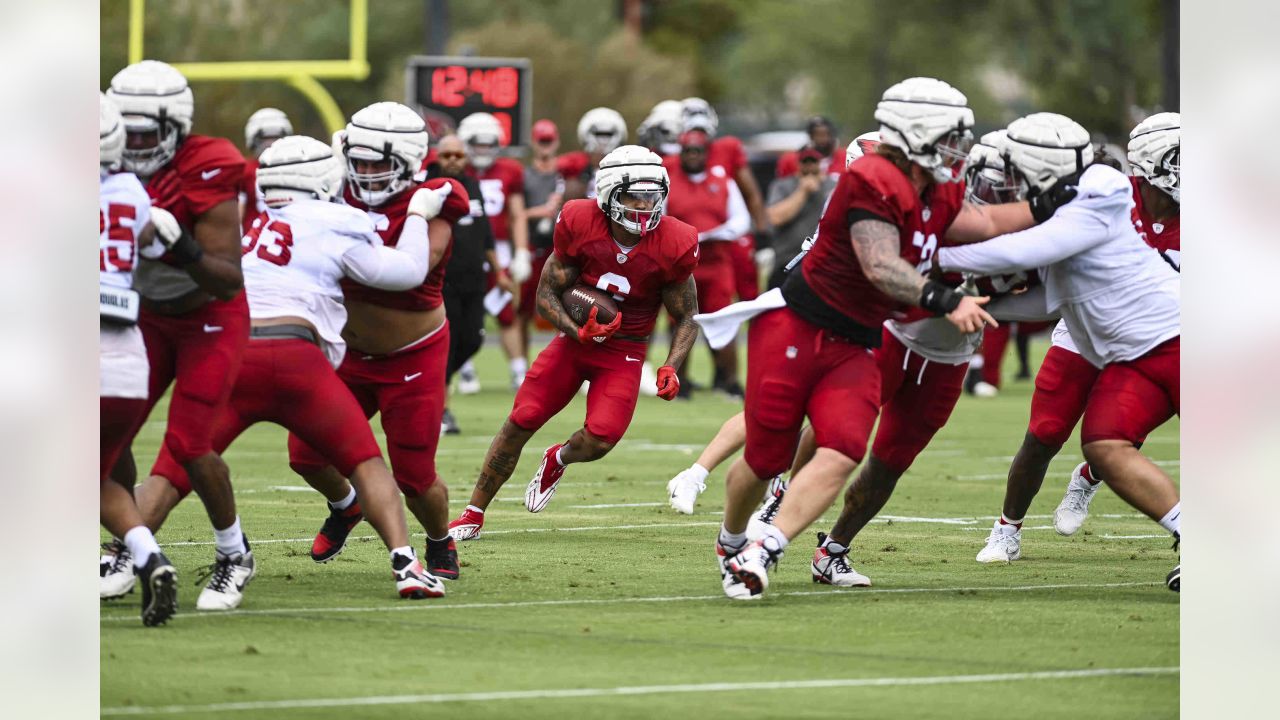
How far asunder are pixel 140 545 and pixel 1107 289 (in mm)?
3554

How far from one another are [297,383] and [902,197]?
2.20 meters

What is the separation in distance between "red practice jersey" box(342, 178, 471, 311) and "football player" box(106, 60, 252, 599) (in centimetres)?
91

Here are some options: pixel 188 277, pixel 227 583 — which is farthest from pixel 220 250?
pixel 227 583

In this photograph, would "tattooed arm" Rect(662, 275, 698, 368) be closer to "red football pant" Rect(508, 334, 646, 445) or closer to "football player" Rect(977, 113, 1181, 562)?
"red football pant" Rect(508, 334, 646, 445)

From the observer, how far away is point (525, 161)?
41125mm

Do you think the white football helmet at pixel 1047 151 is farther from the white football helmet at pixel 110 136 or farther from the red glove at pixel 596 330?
the white football helmet at pixel 110 136

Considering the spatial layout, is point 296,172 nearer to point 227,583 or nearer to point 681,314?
point 227,583

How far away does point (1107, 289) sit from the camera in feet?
25.9

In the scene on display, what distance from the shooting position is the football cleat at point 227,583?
24.4ft
